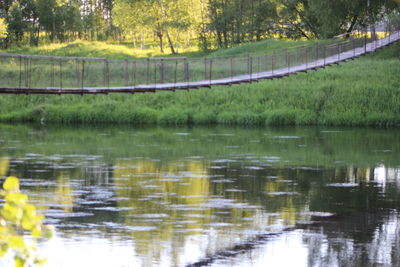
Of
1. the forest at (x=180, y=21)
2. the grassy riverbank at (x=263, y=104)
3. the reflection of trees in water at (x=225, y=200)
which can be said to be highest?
the forest at (x=180, y=21)

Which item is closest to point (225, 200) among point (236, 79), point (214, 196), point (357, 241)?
point (214, 196)

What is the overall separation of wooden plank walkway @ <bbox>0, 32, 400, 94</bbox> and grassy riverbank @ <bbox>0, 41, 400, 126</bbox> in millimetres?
8021

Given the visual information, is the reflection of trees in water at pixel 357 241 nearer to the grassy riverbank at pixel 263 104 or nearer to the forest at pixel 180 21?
the grassy riverbank at pixel 263 104

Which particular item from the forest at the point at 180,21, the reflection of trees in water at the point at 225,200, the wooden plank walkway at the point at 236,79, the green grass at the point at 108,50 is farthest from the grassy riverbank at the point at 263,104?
the reflection of trees in water at the point at 225,200

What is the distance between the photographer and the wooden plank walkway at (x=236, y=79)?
53.5 feet

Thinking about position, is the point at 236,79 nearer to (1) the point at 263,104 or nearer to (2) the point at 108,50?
(1) the point at 263,104

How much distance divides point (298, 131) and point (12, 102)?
14.5m

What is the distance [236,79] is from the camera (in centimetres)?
1978

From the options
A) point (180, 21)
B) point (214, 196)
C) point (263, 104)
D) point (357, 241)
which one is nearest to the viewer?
point (357, 241)

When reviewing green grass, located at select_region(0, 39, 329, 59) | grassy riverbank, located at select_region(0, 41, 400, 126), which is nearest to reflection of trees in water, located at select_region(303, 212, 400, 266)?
grassy riverbank, located at select_region(0, 41, 400, 126)

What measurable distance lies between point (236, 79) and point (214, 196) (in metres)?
3.82

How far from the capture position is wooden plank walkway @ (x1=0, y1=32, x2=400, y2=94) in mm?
16297

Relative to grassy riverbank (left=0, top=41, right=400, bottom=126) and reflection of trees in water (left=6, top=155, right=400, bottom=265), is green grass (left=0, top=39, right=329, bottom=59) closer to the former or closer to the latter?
grassy riverbank (left=0, top=41, right=400, bottom=126)

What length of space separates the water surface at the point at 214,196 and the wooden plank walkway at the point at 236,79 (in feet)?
7.34
